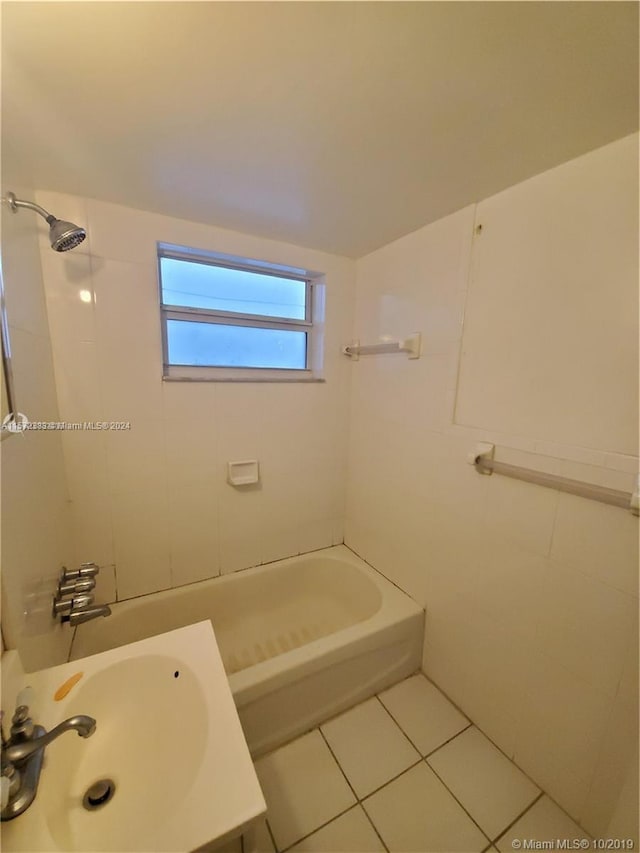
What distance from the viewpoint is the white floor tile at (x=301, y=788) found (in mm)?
1068

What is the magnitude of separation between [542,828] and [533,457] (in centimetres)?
121

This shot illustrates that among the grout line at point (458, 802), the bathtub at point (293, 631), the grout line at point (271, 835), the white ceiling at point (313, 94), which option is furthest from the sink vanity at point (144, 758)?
the white ceiling at point (313, 94)

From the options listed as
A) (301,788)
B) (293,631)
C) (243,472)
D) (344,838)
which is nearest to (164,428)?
(243,472)

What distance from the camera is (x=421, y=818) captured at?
1.08 meters

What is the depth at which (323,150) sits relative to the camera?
988 millimetres

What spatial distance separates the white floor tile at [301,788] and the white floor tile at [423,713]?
351 mm

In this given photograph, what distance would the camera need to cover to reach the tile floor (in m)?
1.04

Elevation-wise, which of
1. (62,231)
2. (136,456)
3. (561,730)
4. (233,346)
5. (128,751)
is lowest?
(561,730)

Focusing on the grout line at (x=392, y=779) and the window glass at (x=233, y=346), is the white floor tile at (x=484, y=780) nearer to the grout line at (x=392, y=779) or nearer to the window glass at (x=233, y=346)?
the grout line at (x=392, y=779)

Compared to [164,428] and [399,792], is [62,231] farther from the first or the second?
[399,792]

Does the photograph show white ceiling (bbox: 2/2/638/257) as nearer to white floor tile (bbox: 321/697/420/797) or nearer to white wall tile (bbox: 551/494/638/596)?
white wall tile (bbox: 551/494/638/596)

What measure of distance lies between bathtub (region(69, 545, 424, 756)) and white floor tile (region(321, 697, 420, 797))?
55mm

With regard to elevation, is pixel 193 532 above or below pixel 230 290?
below

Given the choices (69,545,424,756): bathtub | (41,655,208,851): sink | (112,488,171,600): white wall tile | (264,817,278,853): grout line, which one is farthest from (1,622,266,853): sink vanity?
(112,488,171,600): white wall tile
